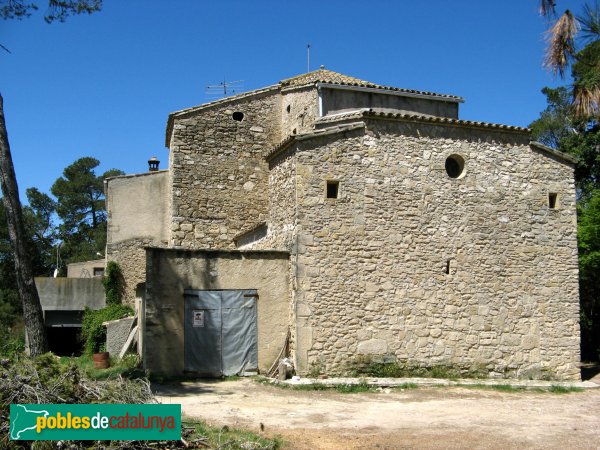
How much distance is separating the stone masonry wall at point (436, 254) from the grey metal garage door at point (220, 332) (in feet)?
4.65

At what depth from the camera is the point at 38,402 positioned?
256 inches

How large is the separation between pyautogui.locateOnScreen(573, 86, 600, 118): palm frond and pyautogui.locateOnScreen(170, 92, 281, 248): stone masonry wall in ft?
29.8

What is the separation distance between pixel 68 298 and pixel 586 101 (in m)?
19.2

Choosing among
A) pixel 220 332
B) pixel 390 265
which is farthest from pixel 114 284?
pixel 390 265

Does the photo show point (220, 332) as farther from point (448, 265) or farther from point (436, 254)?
point (448, 265)

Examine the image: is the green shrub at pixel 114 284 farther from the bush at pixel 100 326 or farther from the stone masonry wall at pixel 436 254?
the stone masonry wall at pixel 436 254

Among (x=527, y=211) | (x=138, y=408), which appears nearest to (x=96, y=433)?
(x=138, y=408)

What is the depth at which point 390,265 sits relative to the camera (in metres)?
13.1

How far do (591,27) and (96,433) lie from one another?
35.0ft

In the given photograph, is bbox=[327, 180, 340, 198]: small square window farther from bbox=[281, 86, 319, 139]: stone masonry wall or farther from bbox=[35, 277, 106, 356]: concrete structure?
bbox=[35, 277, 106, 356]: concrete structure

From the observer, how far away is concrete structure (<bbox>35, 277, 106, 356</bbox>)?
22.2 m

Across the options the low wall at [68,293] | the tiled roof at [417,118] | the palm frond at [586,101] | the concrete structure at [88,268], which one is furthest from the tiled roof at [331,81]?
→ the concrete structure at [88,268]

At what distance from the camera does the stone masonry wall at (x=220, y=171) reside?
55.2ft

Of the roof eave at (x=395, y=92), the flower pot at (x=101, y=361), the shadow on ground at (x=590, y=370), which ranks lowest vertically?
the shadow on ground at (x=590, y=370)
